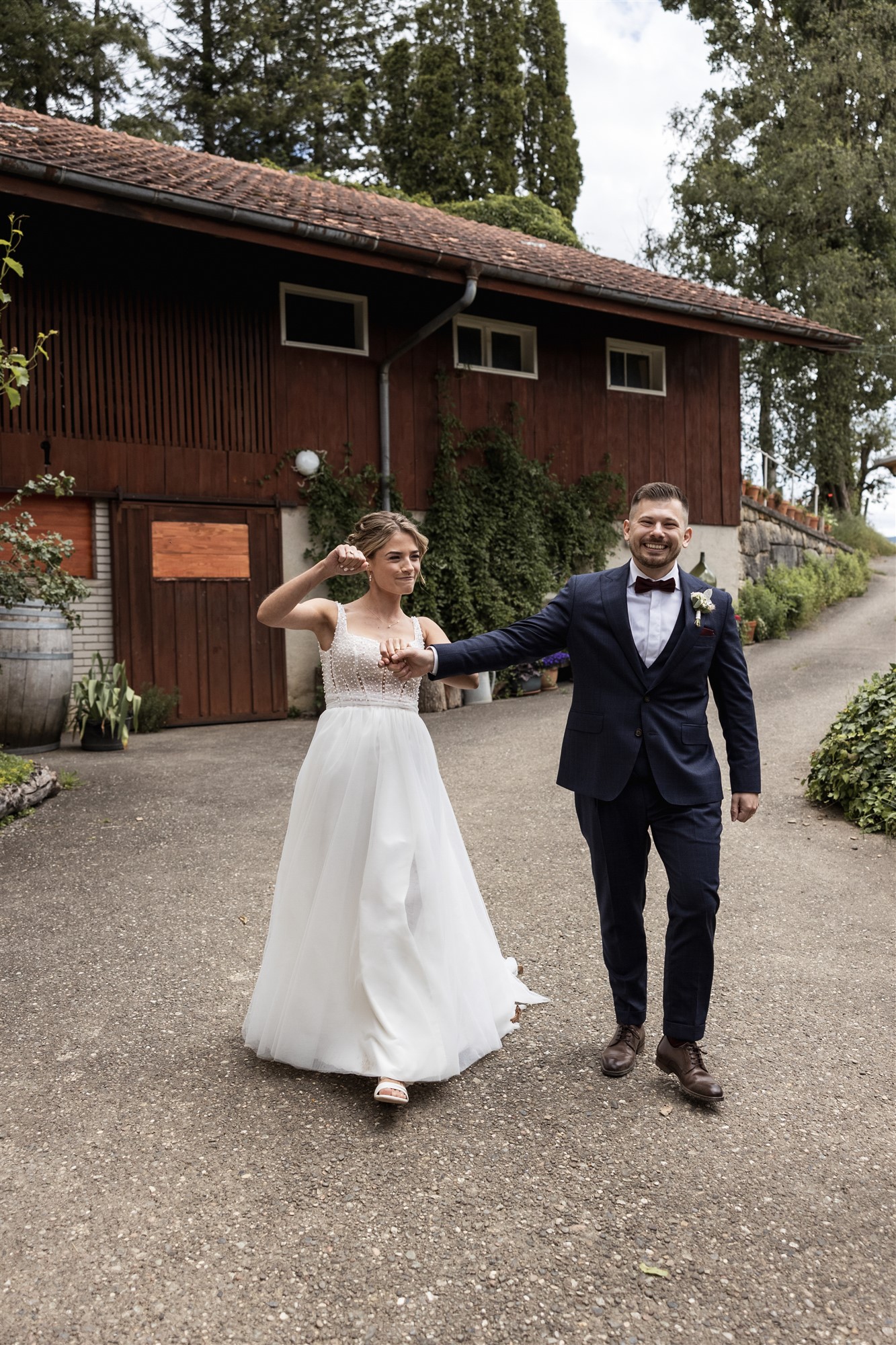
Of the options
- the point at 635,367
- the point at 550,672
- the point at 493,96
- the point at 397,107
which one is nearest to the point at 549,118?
the point at 493,96

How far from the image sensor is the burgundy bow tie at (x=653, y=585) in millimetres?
3211

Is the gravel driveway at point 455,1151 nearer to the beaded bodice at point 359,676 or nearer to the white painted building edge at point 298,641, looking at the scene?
the beaded bodice at point 359,676

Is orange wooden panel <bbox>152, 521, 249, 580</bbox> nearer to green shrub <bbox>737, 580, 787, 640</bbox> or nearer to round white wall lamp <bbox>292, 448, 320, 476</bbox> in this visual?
round white wall lamp <bbox>292, 448, 320, 476</bbox>

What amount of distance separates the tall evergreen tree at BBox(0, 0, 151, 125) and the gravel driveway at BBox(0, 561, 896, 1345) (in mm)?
21311

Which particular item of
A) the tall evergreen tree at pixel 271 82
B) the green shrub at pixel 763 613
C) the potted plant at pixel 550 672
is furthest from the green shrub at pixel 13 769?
the tall evergreen tree at pixel 271 82

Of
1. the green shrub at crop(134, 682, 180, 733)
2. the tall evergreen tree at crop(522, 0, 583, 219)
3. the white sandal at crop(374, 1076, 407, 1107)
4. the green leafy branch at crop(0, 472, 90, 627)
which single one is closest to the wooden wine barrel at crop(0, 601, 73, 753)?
the green leafy branch at crop(0, 472, 90, 627)

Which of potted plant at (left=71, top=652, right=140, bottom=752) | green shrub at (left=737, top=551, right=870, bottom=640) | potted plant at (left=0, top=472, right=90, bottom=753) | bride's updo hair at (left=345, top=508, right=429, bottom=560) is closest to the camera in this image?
bride's updo hair at (left=345, top=508, right=429, bottom=560)

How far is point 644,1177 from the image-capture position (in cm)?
265

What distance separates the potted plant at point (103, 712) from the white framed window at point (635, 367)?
27.4 ft

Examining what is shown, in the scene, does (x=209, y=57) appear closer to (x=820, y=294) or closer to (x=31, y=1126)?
(x=820, y=294)

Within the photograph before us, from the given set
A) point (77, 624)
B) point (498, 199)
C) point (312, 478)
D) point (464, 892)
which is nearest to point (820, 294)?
point (498, 199)

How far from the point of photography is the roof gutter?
343 inches

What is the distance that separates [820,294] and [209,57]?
15.2 m

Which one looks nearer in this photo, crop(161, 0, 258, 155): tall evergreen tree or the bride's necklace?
the bride's necklace
